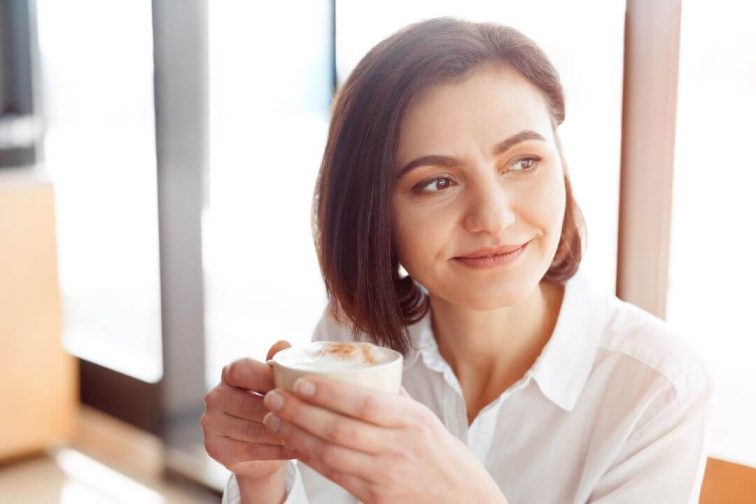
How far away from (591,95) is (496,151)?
860mm

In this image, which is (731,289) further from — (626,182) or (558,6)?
(558,6)

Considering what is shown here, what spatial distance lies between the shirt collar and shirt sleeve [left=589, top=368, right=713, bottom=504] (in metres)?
0.13

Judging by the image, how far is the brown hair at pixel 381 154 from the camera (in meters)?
1.35

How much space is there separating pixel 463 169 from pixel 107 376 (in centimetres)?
296

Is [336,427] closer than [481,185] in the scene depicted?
Yes

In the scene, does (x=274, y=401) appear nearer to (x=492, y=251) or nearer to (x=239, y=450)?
(x=239, y=450)

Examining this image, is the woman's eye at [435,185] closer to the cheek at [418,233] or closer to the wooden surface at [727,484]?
the cheek at [418,233]

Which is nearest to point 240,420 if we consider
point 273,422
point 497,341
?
point 273,422

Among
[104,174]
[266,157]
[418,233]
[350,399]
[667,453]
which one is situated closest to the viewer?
[350,399]

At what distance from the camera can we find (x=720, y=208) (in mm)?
1914

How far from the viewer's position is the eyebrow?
130 centimetres

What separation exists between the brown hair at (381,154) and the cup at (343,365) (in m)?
0.39

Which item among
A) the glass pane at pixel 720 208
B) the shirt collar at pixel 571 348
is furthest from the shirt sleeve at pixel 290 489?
the glass pane at pixel 720 208

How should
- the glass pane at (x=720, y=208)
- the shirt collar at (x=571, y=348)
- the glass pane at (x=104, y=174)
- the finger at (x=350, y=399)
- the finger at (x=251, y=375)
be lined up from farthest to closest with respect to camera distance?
the glass pane at (x=104, y=174)
the glass pane at (x=720, y=208)
the shirt collar at (x=571, y=348)
the finger at (x=251, y=375)
the finger at (x=350, y=399)
